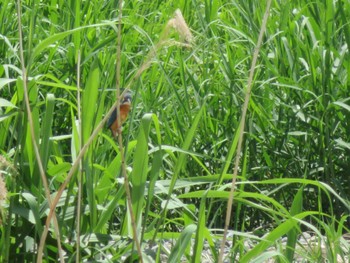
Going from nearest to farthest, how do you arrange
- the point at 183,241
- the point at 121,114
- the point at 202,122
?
the point at 183,241
the point at 121,114
the point at 202,122

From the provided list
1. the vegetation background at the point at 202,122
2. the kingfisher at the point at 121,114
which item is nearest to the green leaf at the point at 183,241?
the vegetation background at the point at 202,122

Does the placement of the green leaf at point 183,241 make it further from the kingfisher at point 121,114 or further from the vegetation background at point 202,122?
the kingfisher at point 121,114

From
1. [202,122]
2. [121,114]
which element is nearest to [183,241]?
[121,114]

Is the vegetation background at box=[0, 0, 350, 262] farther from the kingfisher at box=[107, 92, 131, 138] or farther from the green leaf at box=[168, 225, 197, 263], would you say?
the green leaf at box=[168, 225, 197, 263]

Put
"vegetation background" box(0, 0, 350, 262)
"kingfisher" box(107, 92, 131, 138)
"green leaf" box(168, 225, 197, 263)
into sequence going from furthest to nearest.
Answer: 1. "kingfisher" box(107, 92, 131, 138)
2. "vegetation background" box(0, 0, 350, 262)
3. "green leaf" box(168, 225, 197, 263)

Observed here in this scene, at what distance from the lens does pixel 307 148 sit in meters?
3.68

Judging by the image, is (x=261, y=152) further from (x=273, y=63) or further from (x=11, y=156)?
(x=11, y=156)

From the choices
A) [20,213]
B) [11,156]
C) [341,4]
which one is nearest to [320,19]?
[341,4]

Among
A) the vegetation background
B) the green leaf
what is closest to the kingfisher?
the vegetation background

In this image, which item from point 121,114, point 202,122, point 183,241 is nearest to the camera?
point 183,241

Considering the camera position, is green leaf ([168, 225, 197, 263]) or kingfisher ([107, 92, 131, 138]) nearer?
green leaf ([168, 225, 197, 263])

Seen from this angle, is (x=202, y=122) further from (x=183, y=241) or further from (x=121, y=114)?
(x=183, y=241)

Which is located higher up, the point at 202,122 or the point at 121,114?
the point at 121,114

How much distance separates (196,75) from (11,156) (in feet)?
4.64
